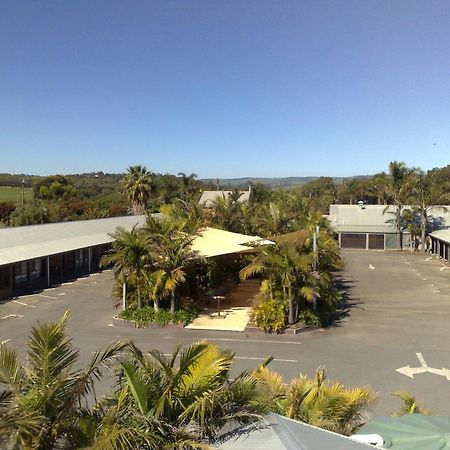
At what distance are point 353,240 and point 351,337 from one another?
32.1 meters

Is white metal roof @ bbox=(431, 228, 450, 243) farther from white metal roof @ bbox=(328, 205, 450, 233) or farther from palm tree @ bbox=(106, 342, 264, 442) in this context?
palm tree @ bbox=(106, 342, 264, 442)

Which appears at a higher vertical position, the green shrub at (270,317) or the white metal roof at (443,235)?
the white metal roof at (443,235)

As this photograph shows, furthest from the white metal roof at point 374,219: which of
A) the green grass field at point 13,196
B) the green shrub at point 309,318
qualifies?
the green grass field at point 13,196

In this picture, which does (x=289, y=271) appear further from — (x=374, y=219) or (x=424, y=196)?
(x=374, y=219)

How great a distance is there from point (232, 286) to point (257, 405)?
21707 millimetres

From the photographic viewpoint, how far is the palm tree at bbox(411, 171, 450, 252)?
44750mm

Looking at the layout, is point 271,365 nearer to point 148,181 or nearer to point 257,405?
point 257,405

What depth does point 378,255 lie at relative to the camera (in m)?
43.5

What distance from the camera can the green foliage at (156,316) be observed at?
19.3 metres

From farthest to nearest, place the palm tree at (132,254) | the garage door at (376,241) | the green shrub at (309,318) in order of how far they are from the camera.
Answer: the garage door at (376,241) → the palm tree at (132,254) → the green shrub at (309,318)

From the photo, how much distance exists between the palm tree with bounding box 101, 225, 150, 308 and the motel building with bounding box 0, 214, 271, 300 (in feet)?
4.19

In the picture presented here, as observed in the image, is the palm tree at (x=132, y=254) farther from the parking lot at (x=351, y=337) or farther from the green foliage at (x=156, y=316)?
the parking lot at (x=351, y=337)

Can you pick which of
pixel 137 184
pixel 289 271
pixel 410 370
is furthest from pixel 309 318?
pixel 137 184

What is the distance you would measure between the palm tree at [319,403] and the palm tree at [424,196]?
4074 centimetres
